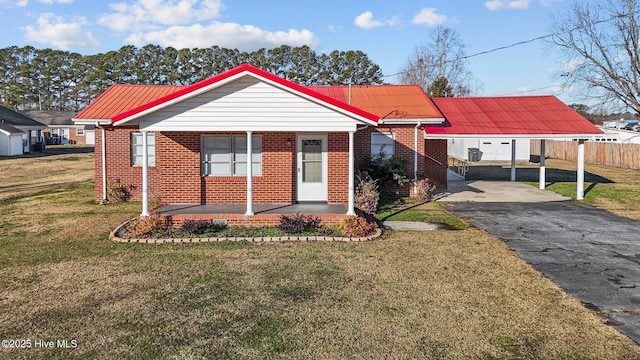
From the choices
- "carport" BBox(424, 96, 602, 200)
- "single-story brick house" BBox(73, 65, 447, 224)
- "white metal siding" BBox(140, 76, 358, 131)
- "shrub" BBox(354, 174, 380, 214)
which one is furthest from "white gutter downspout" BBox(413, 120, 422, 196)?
"white metal siding" BBox(140, 76, 358, 131)

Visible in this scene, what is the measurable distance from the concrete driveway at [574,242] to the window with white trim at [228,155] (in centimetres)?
643

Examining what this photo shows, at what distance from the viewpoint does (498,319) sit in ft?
18.9

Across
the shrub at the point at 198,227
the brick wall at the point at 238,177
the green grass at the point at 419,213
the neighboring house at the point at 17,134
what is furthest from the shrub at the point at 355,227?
the neighboring house at the point at 17,134

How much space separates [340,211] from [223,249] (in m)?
3.50

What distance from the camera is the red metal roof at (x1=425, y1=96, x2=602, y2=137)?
55.1ft

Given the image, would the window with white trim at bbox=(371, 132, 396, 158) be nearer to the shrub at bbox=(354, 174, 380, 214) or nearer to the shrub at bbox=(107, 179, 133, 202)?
the shrub at bbox=(354, 174, 380, 214)

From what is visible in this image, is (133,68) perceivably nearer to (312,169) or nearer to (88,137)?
(88,137)

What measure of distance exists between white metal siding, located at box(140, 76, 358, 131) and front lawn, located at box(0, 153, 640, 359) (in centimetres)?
302

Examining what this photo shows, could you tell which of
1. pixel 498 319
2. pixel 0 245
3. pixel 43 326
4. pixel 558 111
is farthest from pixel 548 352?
pixel 558 111

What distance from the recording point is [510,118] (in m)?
18.7

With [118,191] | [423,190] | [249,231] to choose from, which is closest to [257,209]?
[249,231]

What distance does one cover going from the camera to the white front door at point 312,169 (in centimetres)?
1270

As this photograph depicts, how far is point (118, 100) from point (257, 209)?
28.5 ft

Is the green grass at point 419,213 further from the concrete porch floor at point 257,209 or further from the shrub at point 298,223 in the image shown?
the shrub at point 298,223
